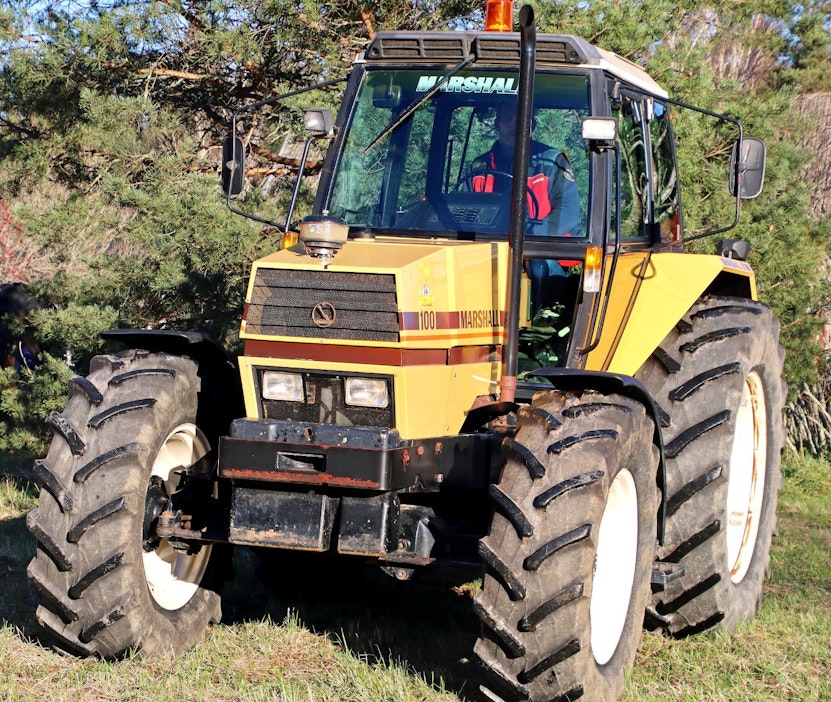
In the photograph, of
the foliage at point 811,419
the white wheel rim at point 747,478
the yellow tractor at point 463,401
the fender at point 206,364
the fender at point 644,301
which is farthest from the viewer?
the foliage at point 811,419

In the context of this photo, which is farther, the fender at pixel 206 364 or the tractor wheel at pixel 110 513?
the fender at pixel 206 364

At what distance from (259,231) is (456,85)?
419 cm

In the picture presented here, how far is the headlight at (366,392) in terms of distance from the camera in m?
4.54

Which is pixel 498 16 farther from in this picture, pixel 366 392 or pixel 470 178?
pixel 366 392

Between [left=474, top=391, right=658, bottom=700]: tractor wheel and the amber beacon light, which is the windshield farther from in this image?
[left=474, top=391, right=658, bottom=700]: tractor wheel

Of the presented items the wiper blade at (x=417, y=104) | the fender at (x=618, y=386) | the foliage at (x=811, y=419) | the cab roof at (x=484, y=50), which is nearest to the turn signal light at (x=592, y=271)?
the fender at (x=618, y=386)

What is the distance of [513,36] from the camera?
17.3 ft

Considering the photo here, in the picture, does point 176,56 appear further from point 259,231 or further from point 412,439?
point 412,439

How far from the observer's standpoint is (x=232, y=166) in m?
5.54

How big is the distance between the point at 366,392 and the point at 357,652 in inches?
49.4

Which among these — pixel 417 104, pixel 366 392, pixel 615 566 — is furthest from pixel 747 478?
pixel 417 104

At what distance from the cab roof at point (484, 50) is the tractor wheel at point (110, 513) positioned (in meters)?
1.84

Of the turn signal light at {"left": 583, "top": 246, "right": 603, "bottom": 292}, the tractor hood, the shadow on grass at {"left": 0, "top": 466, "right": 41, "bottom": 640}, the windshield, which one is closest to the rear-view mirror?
the windshield

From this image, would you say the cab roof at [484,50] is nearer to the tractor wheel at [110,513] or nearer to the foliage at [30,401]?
the tractor wheel at [110,513]
